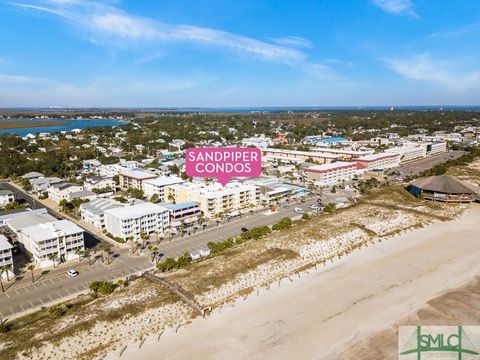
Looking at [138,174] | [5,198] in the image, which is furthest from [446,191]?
[5,198]

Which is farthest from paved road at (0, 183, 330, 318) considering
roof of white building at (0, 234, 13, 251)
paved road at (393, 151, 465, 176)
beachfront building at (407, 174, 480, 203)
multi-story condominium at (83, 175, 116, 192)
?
paved road at (393, 151, 465, 176)

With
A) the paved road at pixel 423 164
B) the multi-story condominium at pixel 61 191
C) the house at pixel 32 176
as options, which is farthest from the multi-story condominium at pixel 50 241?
the paved road at pixel 423 164

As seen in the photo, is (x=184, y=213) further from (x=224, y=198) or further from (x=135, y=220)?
(x=135, y=220)

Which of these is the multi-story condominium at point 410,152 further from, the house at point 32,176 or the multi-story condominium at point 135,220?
the house at point 32,176

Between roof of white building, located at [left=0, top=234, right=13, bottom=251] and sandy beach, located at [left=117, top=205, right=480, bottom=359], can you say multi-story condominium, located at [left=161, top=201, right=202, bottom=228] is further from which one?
sandy beach, located at [left=117, top=205, right=480, bottom=359]

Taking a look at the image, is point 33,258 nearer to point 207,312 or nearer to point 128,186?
point 207,312

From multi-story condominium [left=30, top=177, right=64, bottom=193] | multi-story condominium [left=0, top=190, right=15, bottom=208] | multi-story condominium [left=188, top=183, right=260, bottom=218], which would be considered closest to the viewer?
multi-story condominium [left=188, top=183, right=260, bottom=218]

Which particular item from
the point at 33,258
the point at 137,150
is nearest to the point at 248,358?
the point at 33,258
